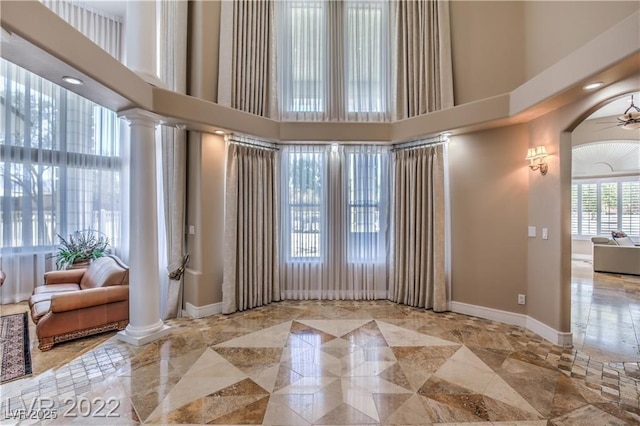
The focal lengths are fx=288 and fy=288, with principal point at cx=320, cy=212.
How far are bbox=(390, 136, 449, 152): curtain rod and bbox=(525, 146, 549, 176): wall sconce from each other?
1108 millimetres

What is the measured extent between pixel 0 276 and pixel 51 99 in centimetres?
316

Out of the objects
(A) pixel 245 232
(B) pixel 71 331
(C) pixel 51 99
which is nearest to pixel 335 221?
(A) pixel 245 232

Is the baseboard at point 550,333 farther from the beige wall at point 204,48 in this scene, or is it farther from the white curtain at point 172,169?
the beige wall at point 204,48

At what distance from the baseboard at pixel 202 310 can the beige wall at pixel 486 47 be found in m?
4.84

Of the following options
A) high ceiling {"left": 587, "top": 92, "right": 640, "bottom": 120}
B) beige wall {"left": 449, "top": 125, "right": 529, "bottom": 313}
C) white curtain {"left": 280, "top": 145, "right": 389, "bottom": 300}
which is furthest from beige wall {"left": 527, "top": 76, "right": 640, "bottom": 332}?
high ceiling {"left": 587, "top": 92, "right": 640, "bottom": 120}

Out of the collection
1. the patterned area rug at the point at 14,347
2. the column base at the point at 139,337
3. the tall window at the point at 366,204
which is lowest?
the patterned area rug at the point at 14,347

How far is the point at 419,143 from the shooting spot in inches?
177

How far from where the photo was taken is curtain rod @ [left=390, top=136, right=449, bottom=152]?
4312 mm

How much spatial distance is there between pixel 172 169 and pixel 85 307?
6.69ft

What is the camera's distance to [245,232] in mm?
4398

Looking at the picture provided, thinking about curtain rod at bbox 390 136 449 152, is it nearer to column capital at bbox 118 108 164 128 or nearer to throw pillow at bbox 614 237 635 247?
column capital at bbox 118 108 164 128

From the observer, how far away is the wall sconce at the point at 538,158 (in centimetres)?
342

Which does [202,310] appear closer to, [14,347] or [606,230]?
[14,347]

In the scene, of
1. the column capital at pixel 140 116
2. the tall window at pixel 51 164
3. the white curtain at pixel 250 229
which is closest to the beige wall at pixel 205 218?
the white curtain at pixel 250 229
